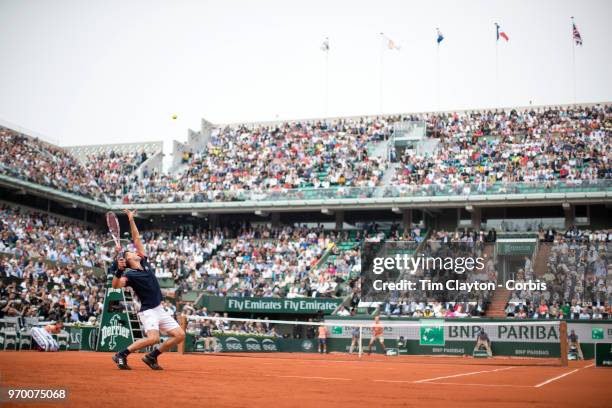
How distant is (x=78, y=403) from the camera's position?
7.62 meters

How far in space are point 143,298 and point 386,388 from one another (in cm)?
477

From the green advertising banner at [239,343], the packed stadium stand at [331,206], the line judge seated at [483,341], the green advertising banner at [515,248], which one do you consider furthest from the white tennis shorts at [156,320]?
the green advertising banner at [515,248]

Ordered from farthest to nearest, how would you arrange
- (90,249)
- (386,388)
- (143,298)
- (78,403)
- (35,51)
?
(90,249) → (35,51) → (143,298) → (386,388) → (78,403)

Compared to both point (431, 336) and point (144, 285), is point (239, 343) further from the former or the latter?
point (144, 285)

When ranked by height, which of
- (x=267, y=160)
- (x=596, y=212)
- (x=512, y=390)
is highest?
(x=267, y=160)

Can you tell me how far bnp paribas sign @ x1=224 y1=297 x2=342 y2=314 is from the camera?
127 feet

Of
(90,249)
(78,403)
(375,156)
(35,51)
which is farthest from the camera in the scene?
(375,156)

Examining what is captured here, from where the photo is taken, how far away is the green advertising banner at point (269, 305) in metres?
38.8

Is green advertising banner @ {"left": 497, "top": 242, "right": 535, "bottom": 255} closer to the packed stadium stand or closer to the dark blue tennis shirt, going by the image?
the packed stadium stand

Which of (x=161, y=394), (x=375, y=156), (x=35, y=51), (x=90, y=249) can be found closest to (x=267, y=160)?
(x=375, y=156)

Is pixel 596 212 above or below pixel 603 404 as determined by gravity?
above

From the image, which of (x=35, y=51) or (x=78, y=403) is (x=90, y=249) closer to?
(x=35, y=51)

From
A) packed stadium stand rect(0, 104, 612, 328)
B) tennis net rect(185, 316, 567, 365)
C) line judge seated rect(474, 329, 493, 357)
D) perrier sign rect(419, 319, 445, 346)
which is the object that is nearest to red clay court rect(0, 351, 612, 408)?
tennis net rect(185, 316, 567, 365)

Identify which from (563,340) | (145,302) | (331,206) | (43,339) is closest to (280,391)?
(145,302)
